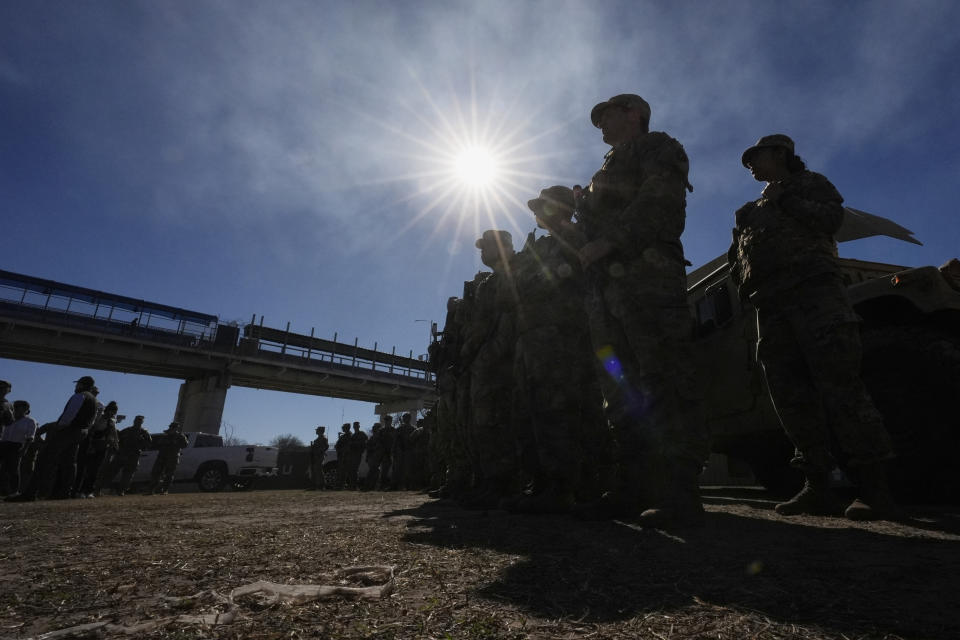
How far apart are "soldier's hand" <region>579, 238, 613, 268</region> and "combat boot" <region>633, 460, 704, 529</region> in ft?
3.83

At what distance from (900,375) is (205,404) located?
97.4ft

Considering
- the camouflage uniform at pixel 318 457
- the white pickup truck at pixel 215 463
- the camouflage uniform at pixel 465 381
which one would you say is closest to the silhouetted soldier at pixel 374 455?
the camouflage uniform at pixel 318 457

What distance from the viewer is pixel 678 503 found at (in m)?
2.29

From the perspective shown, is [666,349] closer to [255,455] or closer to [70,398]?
[70,398]

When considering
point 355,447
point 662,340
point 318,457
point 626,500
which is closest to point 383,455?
point 355,447

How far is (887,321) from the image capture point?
3.43m

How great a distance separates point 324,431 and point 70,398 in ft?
25.0

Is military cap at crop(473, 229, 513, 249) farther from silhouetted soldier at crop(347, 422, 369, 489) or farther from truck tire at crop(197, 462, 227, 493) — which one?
truck tire at crop(197, 462, 227, 493)

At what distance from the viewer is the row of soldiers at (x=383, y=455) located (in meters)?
11.9

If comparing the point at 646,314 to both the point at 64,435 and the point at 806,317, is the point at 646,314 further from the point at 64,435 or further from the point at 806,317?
the point at 64,435

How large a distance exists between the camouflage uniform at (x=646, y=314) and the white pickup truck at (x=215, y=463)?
14432 mm

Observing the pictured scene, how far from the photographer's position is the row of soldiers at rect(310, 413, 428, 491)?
39.2 ft

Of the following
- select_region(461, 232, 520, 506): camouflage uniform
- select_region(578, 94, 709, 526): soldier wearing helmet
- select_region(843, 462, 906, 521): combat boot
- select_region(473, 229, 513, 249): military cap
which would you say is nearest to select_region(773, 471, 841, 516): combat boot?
select_region(843, 462, 906, 521): combat boot

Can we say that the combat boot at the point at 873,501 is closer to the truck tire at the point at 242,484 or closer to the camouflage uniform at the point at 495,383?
the camouflage uniform at the point at 495,383
